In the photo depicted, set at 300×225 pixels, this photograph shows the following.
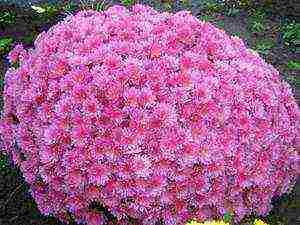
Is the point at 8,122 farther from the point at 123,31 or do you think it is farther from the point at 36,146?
the point at 123,31

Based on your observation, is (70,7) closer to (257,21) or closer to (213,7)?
(213,7)

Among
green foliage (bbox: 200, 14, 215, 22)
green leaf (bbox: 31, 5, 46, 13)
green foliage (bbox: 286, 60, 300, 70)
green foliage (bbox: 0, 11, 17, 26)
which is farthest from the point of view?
green foliage (bbox: 200, 14, 215, 22)

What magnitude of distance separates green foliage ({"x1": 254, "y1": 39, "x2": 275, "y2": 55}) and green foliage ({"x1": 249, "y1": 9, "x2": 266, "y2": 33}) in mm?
419

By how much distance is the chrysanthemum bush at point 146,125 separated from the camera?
3699mm

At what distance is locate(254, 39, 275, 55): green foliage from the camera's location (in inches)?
301

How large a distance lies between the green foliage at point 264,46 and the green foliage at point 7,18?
3.01 m

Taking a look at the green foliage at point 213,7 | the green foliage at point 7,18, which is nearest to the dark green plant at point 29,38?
the green foliage at point 7,18

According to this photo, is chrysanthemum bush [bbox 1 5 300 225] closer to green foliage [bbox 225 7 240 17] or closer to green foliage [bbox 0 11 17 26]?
green foliage [bbox 0 11 17 26]

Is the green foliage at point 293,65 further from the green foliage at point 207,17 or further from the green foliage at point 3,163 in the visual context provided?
the green foliage at point 3,163

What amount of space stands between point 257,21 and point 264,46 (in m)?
1.10

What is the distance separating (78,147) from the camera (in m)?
3.75

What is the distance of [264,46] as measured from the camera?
777 cm

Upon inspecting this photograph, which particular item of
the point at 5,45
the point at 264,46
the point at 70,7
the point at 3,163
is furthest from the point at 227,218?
the point at 70,7

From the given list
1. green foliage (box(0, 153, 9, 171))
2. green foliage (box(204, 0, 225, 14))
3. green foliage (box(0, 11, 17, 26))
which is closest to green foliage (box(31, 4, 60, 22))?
green foliage (box(0, 11, 17, 26))
